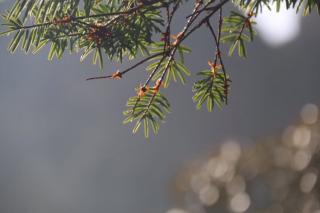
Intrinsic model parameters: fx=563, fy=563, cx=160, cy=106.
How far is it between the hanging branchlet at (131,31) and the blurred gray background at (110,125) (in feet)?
51.6

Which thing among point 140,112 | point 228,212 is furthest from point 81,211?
point 140,112

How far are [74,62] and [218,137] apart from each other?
5.43 metres

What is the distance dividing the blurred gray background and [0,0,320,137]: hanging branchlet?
620 inches

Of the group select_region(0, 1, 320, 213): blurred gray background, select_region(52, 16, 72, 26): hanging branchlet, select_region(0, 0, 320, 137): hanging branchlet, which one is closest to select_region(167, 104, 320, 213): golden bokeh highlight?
select_region(0, 0, 320, 137): hanging branchlet

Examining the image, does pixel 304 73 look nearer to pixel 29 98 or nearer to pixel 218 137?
pixel 218 137

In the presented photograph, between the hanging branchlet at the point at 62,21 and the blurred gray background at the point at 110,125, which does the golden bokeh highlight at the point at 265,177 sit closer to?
the hanging branchlet at the point at 62,21

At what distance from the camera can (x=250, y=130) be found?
17.6m

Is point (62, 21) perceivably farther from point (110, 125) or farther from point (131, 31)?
point (110, 125)

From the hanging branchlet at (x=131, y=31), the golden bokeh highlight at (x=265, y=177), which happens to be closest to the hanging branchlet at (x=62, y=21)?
the hanging branchlet at (x=131, y=31)

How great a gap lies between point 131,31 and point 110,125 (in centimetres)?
1789

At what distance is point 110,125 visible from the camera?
62.7 ft

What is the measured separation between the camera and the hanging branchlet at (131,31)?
4.06 feet

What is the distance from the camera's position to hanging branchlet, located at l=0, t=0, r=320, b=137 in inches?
48.8

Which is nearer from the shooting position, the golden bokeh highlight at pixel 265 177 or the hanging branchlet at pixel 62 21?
the hanging branchlet at pixel 62 21
